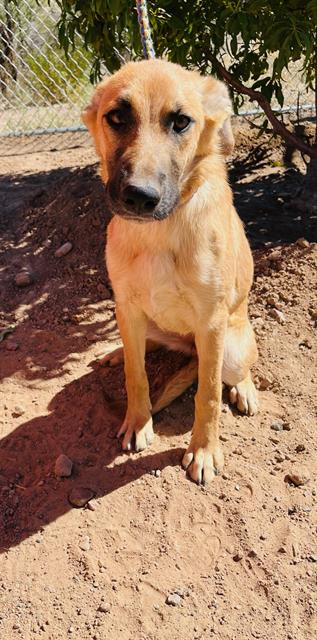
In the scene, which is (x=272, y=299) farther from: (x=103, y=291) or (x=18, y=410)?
(x=18, y=410)

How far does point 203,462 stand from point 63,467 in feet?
2.37

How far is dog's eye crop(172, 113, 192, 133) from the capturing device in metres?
2.66

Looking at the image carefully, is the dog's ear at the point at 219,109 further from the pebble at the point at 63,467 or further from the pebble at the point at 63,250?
the pebble at the point at 63,250

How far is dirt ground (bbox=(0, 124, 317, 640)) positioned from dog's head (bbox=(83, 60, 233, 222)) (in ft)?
4.74

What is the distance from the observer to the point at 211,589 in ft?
9.36

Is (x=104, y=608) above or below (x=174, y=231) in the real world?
below

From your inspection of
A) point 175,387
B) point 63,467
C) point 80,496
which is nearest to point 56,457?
point 63,467

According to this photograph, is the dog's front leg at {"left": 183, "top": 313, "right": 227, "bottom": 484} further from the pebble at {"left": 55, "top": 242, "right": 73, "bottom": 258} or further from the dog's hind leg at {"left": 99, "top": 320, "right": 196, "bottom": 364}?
the pebble at {"left": 55, "top": 242, "right": 73, "bottom": 258}

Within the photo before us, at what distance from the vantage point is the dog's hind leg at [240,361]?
3.55 m

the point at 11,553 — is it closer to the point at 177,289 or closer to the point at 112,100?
the point at 177,289

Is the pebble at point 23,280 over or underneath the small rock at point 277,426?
over

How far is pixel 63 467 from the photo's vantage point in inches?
130

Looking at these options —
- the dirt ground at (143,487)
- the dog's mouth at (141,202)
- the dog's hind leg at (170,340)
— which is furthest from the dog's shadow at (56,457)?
the dog's mouth at (141,202)

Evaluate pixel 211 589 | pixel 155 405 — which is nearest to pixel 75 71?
pixel 155 405
